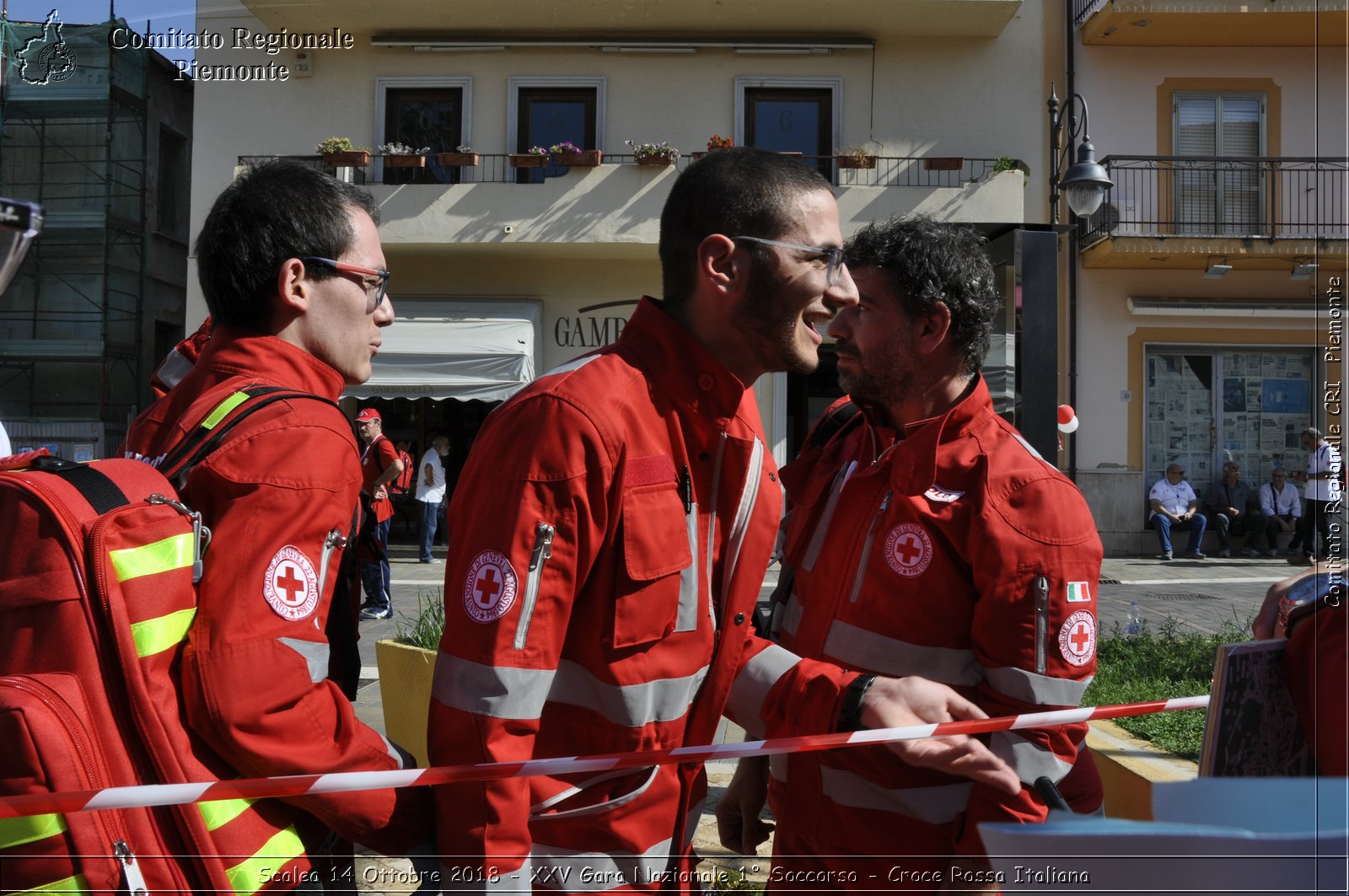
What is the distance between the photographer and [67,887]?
132 cm

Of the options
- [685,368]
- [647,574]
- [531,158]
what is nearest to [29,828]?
[647,574]

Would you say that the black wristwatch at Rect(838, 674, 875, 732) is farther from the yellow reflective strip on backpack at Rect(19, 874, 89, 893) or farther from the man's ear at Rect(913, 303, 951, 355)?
the yellow reflective strip on backpack at Rect(19, 874, 89, 893)

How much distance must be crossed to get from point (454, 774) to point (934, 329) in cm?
154

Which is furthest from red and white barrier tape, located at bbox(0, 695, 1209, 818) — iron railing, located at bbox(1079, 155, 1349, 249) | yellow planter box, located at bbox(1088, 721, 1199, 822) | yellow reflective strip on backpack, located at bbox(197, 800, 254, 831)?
iron railing, located at bbox(1079, 155, 1349, 249)

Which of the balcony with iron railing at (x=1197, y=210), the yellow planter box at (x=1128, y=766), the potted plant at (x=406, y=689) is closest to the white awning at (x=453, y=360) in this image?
the balcony with iron railing at (x=1197, y=210)

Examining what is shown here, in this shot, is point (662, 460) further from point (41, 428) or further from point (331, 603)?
point (41, 428)

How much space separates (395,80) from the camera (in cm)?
1672

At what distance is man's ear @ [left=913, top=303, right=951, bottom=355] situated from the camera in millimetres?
2473

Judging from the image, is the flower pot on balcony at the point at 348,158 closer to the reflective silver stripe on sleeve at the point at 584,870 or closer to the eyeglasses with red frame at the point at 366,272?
the eyeglasses with red frame at the point at 366,272

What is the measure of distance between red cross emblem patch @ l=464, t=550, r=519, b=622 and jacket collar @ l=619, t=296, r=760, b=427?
1.50ft

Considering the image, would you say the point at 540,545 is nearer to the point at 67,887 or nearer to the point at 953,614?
the point at 67,887

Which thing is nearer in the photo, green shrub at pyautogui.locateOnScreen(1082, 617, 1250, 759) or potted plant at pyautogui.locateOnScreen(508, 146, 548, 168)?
green shrub at pyautogui.locateOnScreen(1082, 617, 1250, 759)

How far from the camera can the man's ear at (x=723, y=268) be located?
1893 mm

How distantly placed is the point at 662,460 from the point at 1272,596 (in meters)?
0.93
